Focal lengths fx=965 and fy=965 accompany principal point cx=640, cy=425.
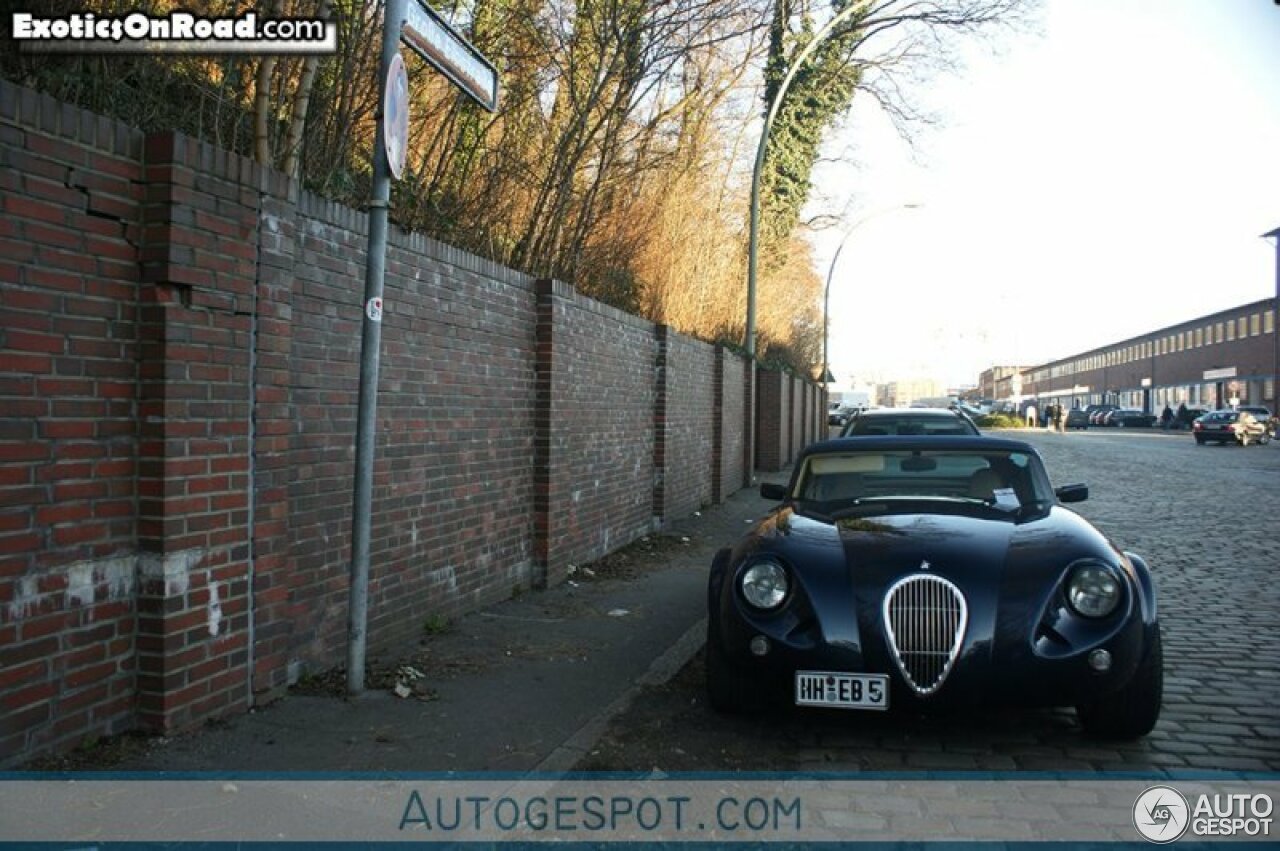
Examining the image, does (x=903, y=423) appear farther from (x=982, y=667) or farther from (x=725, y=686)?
(x=982, y=667)

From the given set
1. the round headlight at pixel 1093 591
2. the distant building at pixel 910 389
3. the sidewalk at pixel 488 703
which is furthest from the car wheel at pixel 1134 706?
the distant building at pixel 910 389

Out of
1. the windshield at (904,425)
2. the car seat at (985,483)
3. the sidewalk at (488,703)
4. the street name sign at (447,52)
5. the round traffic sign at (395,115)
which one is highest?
the street name sign at (447,52)

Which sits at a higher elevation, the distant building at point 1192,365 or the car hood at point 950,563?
the distant building at point 1192,365

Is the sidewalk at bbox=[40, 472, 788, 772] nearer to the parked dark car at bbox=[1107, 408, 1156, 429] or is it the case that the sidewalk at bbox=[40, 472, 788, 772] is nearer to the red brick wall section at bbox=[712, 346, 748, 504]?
the red brick wall section at bbox=[712, 346, 748, 504]

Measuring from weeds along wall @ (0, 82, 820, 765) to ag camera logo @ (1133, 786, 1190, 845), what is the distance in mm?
3618

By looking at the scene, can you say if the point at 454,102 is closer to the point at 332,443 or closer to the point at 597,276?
the point at 332,443

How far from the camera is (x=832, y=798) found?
367 cm

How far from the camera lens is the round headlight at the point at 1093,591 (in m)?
3.99

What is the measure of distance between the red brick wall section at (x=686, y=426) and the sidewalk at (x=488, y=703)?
402 centimetres

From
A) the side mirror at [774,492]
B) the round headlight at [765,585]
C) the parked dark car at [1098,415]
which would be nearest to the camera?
the round headlight at [765,585]

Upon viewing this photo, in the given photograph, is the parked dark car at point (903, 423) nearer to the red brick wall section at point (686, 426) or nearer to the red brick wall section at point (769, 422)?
the red brick wall section at point (686, 426)

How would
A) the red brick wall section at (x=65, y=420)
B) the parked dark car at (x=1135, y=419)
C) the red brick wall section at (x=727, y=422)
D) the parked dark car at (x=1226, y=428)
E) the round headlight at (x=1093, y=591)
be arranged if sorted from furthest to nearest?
the parked dark car at (x=1135, y=419)
the parked dark car at (x=1226, y=428)
the red brick wall section at (x=727, y=422)
the round headlight at (x=1093, y=591)
the red brick wall section at (x=65, y=420)

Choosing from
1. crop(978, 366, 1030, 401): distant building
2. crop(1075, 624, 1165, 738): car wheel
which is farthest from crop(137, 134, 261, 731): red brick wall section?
crop(978, 366, 1030, 401): distant building

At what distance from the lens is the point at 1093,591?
402 centimetres
